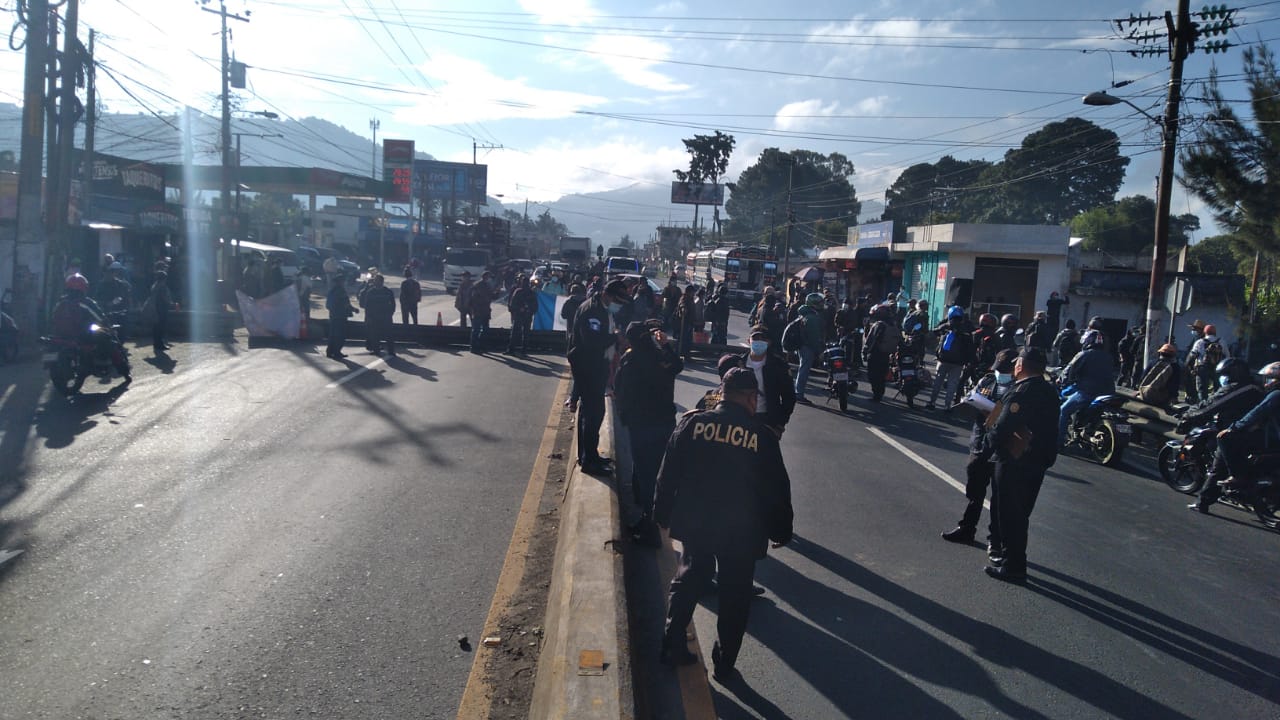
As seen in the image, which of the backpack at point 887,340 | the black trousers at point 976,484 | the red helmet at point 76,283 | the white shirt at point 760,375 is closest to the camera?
the black trousers at point 976,484

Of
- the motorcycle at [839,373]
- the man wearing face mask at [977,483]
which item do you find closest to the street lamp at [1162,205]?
the motorcycle at [839,373]

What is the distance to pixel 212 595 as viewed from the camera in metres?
5.19

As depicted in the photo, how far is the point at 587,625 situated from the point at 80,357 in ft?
33.5

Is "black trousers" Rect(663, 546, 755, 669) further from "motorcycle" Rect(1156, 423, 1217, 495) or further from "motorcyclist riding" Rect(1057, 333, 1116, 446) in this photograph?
"motorcyclist riding" Rect(1057, 333, 1116, 446)

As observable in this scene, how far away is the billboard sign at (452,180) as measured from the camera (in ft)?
293

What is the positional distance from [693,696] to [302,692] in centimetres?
185

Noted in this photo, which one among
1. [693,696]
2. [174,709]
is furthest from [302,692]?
[693,696]

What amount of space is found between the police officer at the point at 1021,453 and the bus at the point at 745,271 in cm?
3976

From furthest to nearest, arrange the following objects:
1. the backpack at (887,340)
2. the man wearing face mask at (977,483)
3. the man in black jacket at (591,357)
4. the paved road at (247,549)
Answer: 1. the backpack at (887,340)
2. the man in black jacket at (591,357)
3. the man wearing face mask at (977,483)
4. the paved road at (247,549)

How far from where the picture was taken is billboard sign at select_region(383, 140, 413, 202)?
212 feet

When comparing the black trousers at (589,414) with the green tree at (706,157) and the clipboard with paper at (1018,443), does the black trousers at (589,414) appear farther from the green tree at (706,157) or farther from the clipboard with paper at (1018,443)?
the green tree at (706,157)

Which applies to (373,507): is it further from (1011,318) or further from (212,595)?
(1011,318)

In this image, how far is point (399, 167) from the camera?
2741 inches

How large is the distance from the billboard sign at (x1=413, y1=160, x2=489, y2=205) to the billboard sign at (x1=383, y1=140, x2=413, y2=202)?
639 inches
